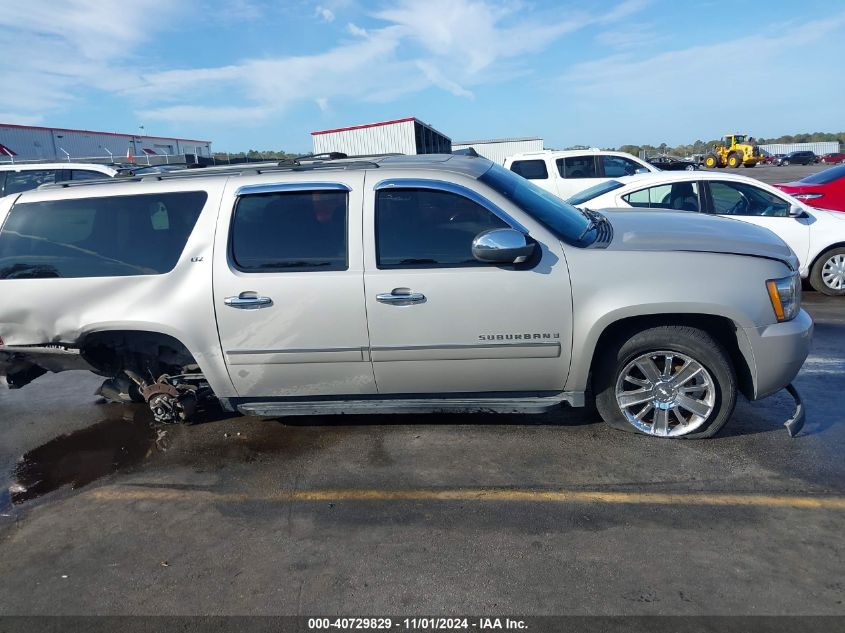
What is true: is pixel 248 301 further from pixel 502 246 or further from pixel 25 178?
pixel 25 178

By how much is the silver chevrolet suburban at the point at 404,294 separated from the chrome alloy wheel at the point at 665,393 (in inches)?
0.4

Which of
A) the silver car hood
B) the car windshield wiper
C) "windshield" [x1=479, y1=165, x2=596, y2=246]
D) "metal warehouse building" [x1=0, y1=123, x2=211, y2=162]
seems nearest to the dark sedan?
"metal warehouse building" [x1=0, y1=123, x2=211, y2=162]

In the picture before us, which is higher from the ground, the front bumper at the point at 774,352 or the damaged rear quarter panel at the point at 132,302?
the damaged rear quarter panel at the point at 132,302

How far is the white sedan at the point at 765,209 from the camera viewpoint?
7.46m

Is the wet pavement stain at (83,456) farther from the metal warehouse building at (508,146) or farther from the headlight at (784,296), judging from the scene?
the metal warehouse building at (508,146)

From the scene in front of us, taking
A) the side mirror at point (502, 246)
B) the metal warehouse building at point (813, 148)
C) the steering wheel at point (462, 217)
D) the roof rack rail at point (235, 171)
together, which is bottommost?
the side mirror at point (502, 246)

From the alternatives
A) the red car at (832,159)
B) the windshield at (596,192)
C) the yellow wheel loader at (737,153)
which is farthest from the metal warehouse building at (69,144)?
the red car at (832,159)

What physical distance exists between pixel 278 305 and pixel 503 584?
83.7 inches

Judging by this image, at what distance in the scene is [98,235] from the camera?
421 cm

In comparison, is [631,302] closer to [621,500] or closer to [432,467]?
[621,500]

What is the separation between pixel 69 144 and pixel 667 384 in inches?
1455

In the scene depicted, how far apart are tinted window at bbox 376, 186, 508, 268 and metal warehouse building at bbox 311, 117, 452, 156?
24431mm

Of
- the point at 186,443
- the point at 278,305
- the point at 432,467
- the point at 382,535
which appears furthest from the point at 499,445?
the point at 186,443

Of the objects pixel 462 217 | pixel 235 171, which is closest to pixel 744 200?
pixel 462 217
